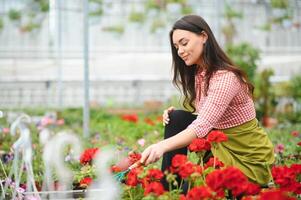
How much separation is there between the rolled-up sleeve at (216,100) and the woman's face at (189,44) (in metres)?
0.12

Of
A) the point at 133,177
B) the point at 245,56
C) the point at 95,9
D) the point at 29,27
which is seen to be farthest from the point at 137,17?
the point at 133,177

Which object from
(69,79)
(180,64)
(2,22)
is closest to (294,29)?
(69,79)

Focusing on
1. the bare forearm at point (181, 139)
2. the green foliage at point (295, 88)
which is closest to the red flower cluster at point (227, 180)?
the bare forearm at point (181, 139)

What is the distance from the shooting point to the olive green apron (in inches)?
104

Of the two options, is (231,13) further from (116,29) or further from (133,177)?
(133,177)

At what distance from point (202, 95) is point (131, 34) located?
26.3 feet

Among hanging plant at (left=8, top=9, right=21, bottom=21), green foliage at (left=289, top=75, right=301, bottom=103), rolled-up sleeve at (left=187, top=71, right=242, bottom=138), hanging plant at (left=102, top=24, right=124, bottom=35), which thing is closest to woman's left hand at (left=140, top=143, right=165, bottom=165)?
rolled-up sleeve at (left=187, top=71, right=242, bottom=138)

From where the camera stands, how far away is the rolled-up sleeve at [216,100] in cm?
244

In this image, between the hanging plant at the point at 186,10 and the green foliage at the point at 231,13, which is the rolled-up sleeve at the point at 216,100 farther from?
the green foliage at the point at 231,13

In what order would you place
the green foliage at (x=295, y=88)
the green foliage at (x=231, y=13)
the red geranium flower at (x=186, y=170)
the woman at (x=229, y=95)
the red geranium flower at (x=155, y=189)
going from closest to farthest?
the red geranium flower at (x=155, y=189) < the red geranium flower at (x=186, y=170) < the woman at (x=229, y=95) < the green foliage at (x=295, y=88) < the green foliage at (x=231, y=13)

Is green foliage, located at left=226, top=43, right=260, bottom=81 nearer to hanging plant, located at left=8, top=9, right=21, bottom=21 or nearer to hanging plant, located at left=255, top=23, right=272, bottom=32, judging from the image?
hanging plant, located at left=255, top=23, right=272, bottom=32

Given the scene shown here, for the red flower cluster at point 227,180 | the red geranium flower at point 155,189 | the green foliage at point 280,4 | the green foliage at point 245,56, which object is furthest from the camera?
the green foliage at point 280,4

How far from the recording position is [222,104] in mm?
2504

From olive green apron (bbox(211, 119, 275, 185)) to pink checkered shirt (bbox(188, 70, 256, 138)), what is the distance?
38mm
